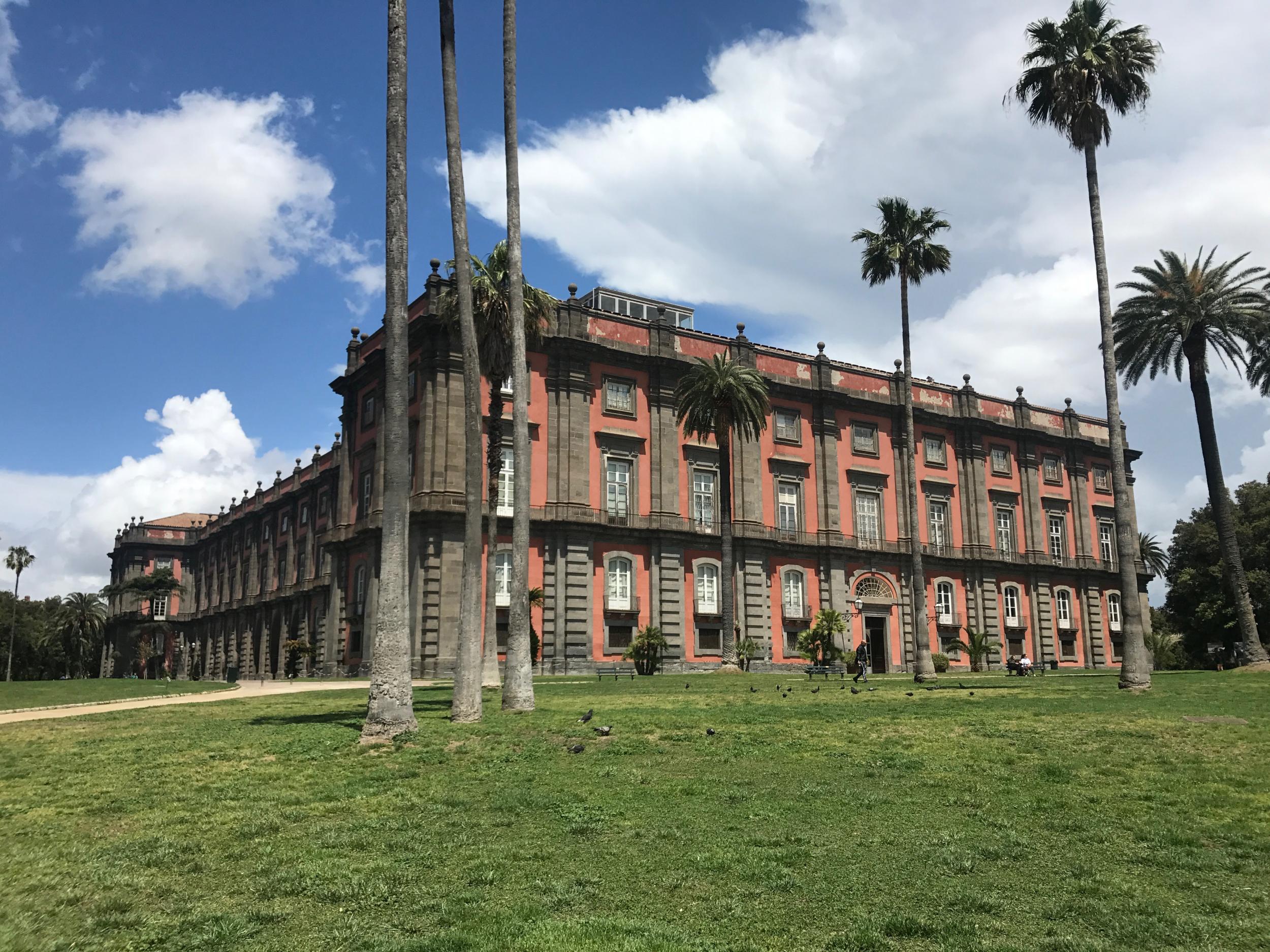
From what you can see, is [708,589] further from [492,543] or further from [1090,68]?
[1090,68]

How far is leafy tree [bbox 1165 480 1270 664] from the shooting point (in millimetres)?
44562

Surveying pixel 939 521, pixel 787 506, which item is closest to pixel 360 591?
pixel 787 506

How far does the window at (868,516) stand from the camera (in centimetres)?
5234

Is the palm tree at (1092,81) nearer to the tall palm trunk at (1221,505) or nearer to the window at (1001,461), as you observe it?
the tall palm trunk at (1221,505)

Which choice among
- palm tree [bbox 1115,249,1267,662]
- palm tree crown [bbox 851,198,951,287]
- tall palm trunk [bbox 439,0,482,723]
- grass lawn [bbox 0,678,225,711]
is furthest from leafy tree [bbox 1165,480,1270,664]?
grass lawn [bbox 0,678,225,711]

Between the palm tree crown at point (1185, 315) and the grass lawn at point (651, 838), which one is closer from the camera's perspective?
the grass lawn at point (651, 838)

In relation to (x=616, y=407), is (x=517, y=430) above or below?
below

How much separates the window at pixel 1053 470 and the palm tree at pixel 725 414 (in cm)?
2842

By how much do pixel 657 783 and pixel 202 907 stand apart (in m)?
5.62

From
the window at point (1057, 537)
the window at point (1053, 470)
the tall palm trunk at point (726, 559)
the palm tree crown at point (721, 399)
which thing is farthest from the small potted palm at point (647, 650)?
the window at point (1053, 470)

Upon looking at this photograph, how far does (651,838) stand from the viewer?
9.15m

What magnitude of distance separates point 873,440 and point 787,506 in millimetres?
7410

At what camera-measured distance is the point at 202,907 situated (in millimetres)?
7258

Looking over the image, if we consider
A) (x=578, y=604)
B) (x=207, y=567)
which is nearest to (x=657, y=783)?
(x=578, y=604)
